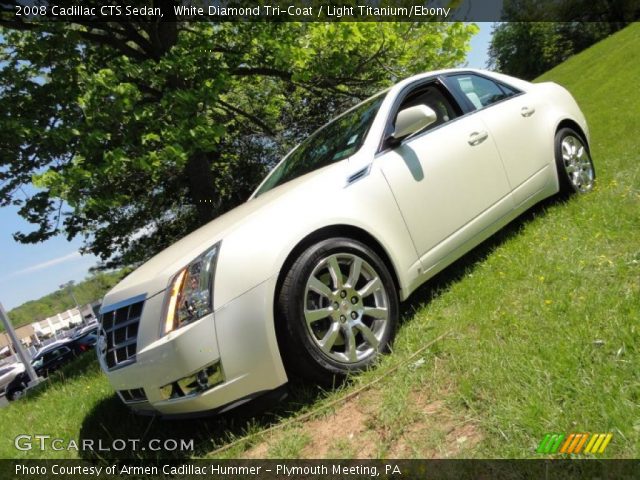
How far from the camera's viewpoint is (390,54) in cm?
930

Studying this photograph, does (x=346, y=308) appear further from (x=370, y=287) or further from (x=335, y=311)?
(x=370, y=287)

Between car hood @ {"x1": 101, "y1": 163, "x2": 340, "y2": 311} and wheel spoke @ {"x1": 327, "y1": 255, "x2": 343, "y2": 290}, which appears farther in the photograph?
wheel spoke @ {"x1": 327, "y1": 255, "x2": 343, "y2": 290}

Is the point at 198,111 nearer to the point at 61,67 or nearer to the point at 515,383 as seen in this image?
the point at 61,67

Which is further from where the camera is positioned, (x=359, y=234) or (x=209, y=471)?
(x=359, y=234)

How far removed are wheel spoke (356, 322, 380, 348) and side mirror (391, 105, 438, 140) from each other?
1312mm

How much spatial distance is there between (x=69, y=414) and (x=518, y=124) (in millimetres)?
4703

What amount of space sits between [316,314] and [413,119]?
4.78 feet

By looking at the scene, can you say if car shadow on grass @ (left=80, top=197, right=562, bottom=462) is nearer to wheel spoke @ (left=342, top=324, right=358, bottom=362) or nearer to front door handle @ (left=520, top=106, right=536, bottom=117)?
wheel spoke @ (left=342, top=324, right=358, bottom=362)

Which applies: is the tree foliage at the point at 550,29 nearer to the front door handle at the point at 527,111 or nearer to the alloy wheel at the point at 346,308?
the front door handle at the point at 527,111

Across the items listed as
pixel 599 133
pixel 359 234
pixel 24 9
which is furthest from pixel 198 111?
pixel 599 133

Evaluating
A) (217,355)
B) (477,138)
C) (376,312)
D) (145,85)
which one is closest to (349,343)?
(376,312)

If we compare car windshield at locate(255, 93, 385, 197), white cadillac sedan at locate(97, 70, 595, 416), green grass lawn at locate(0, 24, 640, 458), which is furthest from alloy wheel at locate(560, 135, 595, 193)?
car windshield at locate(255, 93, 385, 197)

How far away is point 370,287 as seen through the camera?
10.1ft

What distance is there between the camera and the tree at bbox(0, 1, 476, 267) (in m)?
6.76
